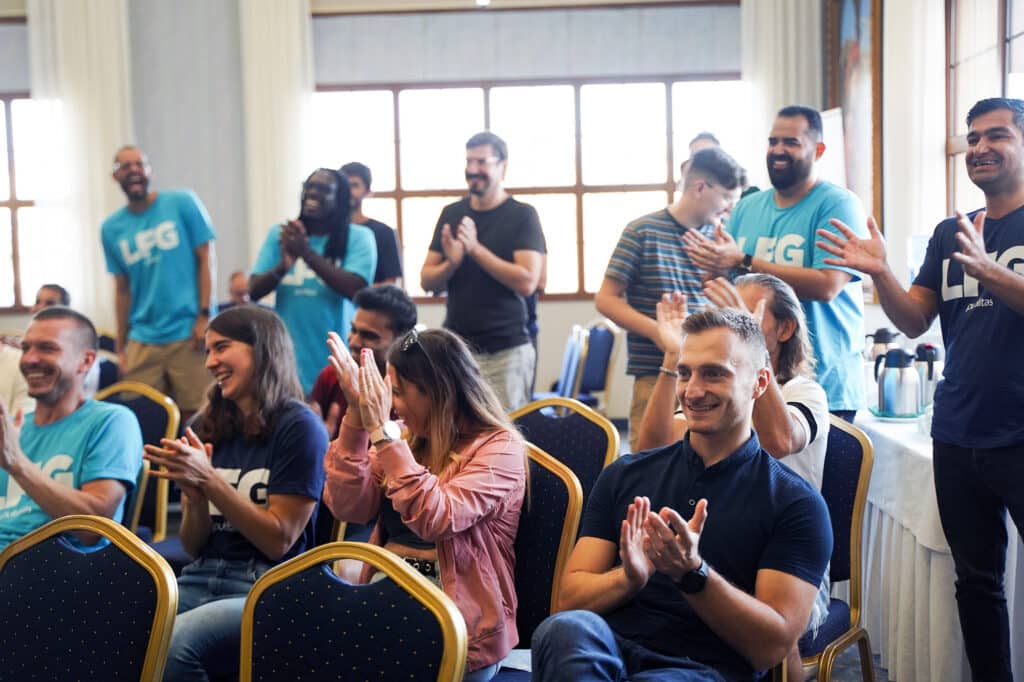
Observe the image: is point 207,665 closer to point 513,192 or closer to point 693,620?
point 693,620

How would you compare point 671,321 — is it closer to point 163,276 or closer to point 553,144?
point 163,276

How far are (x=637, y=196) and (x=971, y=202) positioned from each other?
3.89m

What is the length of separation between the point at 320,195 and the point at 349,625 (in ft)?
8.76

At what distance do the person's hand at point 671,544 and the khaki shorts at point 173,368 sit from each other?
345 centimetres

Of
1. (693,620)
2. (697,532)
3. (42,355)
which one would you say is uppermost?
(42,355)

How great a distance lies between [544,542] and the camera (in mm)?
2266

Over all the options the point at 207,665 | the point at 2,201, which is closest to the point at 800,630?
the point at 207,665

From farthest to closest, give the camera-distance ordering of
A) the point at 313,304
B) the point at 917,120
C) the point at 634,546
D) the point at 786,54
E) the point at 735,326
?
the point at 786,54 → the point at 917,120 → the point at 313,304 → the point at 735,326 → the point at 634,546

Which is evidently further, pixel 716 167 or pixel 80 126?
pixel 80 126

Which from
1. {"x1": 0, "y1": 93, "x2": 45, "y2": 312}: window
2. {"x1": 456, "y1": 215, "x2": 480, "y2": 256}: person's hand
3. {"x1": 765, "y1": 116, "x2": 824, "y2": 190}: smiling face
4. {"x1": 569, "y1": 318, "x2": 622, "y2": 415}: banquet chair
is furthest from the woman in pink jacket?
{"x1": 0, "y1": 93, "x2": 45, "y2": 312}: window

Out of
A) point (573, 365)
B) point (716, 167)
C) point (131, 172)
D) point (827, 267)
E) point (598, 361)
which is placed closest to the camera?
point (827, 267)

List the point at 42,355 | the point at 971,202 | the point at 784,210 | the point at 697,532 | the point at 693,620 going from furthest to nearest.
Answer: the point at 971,202, the point at 784,210, the point at 42,355, the point at 693,620, the point at 697,532

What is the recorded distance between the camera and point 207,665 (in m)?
2.20

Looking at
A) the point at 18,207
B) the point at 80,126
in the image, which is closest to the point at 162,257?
the point at 80,126
